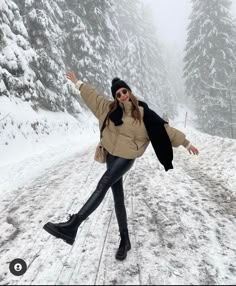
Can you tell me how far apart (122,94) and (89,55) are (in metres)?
25.1

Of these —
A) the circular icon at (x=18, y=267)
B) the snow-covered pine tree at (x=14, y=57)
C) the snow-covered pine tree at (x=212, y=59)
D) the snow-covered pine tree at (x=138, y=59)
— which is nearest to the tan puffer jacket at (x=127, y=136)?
the circular icon at (x=18, y=267)

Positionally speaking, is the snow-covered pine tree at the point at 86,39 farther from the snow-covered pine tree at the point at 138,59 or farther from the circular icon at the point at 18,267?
the circular icon at the point at 18,267

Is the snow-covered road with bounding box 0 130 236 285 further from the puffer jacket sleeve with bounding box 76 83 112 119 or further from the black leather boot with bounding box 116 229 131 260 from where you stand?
the puffer jacket sleeve with bounding box 76 83 112 119

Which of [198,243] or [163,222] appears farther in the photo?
[163,222]

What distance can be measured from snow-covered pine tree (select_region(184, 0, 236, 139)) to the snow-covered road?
2272 centimetres

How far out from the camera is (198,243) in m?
5.14

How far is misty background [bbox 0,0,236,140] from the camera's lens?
1594 cm

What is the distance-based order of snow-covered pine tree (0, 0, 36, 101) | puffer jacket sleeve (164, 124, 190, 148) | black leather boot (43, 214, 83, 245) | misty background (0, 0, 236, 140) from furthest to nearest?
misty background (0, 0, 236, 140), snow-covered pine tree (0, 0, 36, 101), puffer jacket sleeve (164, 124, 190, 148), black leather boot (43, 214, 83, 245)

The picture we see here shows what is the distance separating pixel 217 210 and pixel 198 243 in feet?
5.06

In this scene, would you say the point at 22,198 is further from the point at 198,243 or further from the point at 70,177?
the point at 198,243

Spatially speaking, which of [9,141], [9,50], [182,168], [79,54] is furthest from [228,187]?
[79,54]

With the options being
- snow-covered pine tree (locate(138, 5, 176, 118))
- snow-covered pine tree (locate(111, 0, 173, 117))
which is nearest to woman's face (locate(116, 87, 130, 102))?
snow-covered pine tree (locate(111, 0, 173, 117))

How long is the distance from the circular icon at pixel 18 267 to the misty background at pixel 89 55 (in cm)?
916

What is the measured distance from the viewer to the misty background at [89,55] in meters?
15.9
